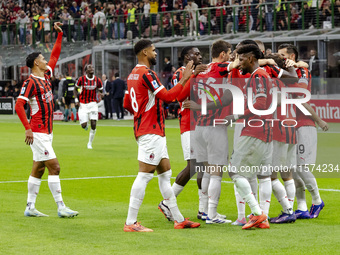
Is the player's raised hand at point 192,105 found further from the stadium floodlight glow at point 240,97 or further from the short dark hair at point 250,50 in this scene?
the short dark hair at point 250,50

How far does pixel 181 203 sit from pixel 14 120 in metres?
26.3

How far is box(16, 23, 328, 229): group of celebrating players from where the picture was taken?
833 centimetres

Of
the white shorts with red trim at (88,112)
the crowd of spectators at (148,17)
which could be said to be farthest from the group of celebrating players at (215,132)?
the crowd of spectators at (148,17)

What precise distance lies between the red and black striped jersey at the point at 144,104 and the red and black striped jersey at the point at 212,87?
658 millimetres

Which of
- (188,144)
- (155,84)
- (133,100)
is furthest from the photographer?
(188,144)

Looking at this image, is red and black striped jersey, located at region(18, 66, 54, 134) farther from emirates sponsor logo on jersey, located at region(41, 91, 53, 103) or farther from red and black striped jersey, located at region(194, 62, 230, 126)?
red and black striped jersey, located at region(194, 62, 230, 126)

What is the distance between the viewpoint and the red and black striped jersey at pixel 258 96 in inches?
318

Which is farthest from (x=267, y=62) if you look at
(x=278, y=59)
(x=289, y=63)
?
(x=278, y=59)

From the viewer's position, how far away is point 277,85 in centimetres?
873

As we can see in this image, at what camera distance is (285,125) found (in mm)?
9008

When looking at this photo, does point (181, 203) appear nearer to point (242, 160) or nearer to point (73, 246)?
point (242, 160)

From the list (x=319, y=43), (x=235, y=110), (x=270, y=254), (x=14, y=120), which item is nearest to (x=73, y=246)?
(x=270, y=254)

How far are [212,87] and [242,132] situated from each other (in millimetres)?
804

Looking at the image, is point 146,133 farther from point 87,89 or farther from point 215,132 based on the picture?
point 87,89
